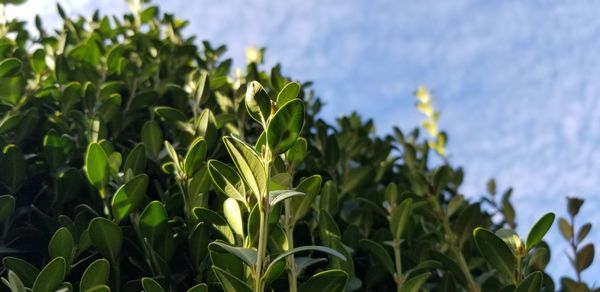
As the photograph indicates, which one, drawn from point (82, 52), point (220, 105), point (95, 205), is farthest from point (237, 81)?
point (95, 205)

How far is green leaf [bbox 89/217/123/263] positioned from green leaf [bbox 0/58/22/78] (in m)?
0.92

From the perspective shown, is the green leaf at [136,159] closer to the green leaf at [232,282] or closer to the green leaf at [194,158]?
the green leaf at [194,158]

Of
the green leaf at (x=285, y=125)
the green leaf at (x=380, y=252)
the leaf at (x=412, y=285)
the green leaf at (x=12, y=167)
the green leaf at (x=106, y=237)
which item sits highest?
the green leaf at (x=285, y=125)

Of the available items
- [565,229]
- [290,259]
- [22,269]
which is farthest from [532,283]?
[22,269]

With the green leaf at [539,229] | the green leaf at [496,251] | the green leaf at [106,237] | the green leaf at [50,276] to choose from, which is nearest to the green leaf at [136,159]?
the green leaf at [106,237]

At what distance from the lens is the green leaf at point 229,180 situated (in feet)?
4.75

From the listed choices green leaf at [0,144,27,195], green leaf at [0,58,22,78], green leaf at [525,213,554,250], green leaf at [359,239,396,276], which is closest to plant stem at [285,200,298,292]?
green leaf at [359,239,396,276]

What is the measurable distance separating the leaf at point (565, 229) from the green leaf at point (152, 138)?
164 cm

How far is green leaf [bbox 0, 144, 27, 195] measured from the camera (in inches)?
74.2

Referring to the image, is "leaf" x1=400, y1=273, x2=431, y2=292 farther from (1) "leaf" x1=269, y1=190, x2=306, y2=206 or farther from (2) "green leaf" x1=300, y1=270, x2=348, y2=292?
(1) "leaf" x1=269, y1=190, x2=306, y2=206

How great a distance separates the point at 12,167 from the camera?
189 cm

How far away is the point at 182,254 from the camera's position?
5.79ft

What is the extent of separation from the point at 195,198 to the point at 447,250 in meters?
1.06

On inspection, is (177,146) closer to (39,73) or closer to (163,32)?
(39,73)
